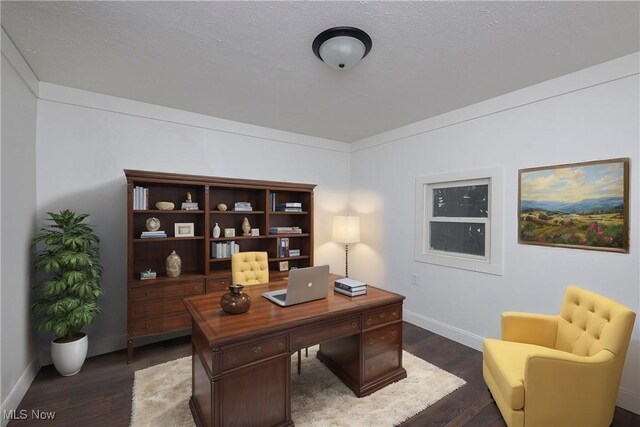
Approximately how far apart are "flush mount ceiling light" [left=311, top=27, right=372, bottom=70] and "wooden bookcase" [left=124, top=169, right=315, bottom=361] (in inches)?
70.9

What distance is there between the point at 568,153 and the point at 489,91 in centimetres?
89

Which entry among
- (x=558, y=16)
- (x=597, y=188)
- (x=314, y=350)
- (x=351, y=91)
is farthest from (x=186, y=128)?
(x=597, y=188)

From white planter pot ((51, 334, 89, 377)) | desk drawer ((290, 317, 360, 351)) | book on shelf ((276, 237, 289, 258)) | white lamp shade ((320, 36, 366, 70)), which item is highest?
white lamp shade ((320, 36, 366, 70))

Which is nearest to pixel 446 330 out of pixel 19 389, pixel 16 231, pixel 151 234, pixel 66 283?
pixel 151 234

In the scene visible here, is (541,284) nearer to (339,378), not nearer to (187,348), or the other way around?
(339,378)

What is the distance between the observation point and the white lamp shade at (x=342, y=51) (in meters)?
1.91

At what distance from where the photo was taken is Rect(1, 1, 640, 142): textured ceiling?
1.71 metres

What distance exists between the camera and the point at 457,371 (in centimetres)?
262

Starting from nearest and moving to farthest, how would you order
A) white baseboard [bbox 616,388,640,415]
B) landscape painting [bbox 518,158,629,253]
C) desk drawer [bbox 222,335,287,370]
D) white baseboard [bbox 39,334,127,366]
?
desk drawer [bbox 222,335,287,370]
white baseboard [bbox 616,388,640,415]
landscape painting [bbox 518,158,629,253]
white baseboard [bbox 39,334,127,366]

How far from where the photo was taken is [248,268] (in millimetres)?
2998

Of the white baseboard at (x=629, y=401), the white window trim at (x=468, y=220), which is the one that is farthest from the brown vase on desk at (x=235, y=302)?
the white baseboard at (x=629, y=401)

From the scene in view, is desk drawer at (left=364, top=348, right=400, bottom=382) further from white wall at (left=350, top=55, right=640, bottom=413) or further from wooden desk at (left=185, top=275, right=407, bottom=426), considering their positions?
white wall at (left=350, top=55, right=640, bottom=413)

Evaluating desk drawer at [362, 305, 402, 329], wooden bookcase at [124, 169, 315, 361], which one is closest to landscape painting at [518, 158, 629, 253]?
desk drawer at [362, 305, 402, 329]

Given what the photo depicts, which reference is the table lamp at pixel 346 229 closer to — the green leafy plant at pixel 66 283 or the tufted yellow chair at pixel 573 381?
the tufted yellow chair at pixel 573 381
